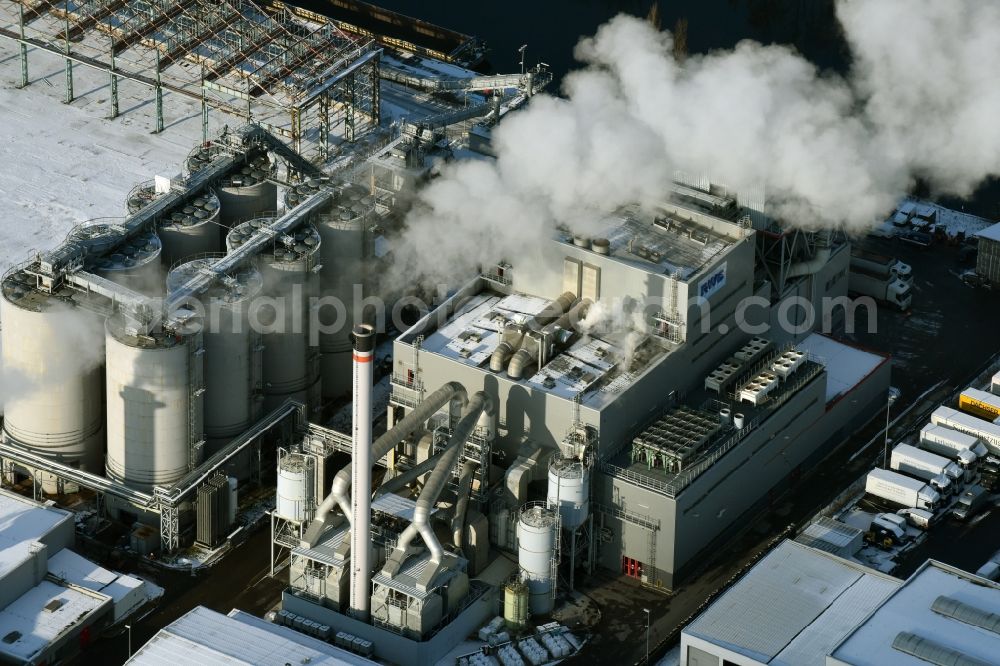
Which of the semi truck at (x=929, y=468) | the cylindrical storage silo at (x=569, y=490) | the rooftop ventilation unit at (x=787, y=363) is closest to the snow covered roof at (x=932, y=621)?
the semi truck at (x=929, y=468)

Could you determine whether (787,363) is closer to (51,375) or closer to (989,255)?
(989,255)

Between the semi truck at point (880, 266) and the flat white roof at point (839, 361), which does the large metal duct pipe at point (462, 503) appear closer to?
the flat white roof at point (839, 361)

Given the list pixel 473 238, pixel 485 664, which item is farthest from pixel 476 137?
pixel 485 664

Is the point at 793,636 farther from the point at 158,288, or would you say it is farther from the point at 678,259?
the point at 158,288

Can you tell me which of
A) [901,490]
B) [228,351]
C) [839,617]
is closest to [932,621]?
[839,617]

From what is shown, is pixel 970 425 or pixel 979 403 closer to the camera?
pixel 970 425
